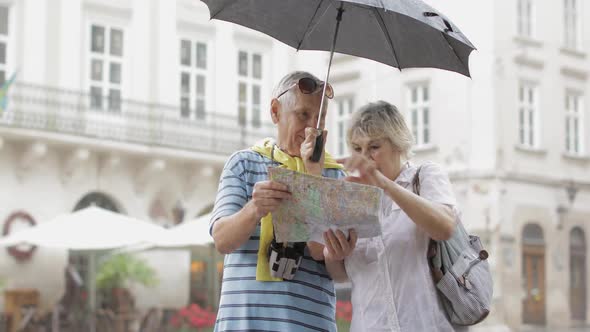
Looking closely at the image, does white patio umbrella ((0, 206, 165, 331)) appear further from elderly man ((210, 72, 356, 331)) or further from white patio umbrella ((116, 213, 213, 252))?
elderly man ((210, 72, 356, 331))

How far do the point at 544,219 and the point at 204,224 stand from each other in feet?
57.0

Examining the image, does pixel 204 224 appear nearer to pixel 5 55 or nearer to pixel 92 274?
pixel 92 274

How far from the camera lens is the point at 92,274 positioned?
22.0 metres

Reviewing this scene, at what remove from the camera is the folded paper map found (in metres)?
3.12

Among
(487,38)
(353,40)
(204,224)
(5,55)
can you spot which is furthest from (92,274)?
(353,40)

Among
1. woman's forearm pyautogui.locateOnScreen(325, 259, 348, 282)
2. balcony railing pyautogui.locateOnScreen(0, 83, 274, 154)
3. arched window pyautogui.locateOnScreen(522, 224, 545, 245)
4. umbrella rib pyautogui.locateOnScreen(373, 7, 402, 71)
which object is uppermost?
balcony railing pyautogui.locateOnScreen(0, 83, 274, 154)

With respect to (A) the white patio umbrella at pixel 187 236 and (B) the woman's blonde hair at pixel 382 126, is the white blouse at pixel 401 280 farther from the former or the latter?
(A) the white patio umbrella at pixel 187 236

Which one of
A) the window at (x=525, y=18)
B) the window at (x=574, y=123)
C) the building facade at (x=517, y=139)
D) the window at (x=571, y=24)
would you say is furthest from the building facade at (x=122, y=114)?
the window at (x=571, y=24)

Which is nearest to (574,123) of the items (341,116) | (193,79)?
(341,116)

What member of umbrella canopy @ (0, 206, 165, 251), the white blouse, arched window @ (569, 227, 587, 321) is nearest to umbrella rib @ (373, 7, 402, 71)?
the white blouse

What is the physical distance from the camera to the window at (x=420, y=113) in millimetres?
30906

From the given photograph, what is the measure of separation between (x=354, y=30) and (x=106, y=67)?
19969 millimetres

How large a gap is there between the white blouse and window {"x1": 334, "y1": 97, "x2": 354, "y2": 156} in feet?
95.0

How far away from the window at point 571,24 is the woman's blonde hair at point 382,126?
99.5ft
